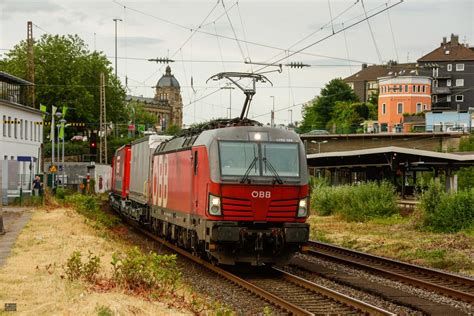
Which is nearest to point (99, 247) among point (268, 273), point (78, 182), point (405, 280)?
point (268, 273)

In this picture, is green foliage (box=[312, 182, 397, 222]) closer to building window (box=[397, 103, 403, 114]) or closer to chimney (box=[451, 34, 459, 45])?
building window (box=[397, 103, 403, 114])

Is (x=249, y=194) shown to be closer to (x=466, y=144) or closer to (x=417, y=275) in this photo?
(x=417, y=275)

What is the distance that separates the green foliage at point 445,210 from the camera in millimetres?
28844

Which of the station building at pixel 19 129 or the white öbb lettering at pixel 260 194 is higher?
the station building at pixel 19 129

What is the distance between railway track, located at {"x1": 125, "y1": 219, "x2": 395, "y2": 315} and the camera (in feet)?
43.5

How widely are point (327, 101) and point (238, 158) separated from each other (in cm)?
Result: 12457

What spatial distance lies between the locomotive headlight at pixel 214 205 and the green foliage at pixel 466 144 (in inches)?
2172

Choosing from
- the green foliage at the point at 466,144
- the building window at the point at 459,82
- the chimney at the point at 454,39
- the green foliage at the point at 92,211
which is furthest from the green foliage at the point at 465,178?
the chimney at the point at 454,39

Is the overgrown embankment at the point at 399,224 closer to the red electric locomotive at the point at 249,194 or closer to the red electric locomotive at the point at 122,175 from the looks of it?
the red electric locomotive at the point at 249,194

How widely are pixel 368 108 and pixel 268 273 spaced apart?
12315 centimetres

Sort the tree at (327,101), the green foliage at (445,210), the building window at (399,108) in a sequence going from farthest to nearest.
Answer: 1. the tree at (327,101)
2. the building window at (399,108)
3. the green foliage at (445,210)

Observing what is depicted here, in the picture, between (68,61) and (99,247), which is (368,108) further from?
(99,247)

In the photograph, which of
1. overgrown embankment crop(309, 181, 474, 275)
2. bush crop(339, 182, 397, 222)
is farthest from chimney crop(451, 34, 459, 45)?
bush crop(339, 182, 397, 222)

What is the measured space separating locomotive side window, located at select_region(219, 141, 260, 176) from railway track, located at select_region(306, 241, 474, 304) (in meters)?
3.79
